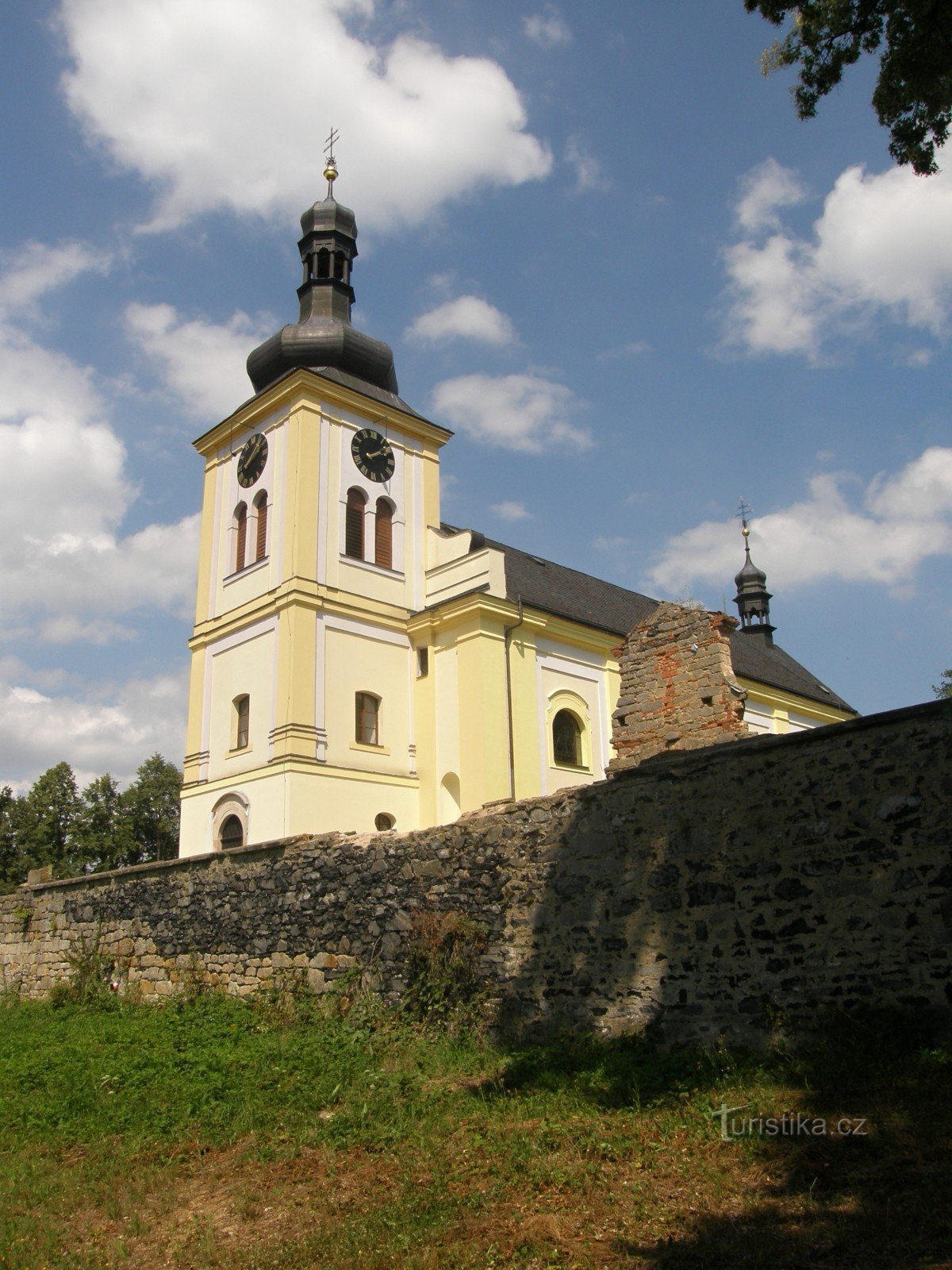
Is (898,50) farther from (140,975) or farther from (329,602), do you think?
(329,602)

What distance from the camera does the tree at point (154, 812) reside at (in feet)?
142

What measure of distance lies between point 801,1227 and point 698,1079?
2.10 metres

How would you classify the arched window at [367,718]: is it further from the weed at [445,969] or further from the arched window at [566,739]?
the weed at [445,969]

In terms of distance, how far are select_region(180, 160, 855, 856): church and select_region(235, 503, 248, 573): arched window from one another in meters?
0.07

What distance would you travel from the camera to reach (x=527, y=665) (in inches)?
944

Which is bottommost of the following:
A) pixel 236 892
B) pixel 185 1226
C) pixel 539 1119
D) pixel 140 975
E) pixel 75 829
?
pixel 185 1226

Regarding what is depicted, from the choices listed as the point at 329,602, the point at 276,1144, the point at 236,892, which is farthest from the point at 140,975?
the point at 329,602

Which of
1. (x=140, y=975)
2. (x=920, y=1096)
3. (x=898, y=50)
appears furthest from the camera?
(x=140, y=975)

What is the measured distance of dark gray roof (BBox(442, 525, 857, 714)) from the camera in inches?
1049

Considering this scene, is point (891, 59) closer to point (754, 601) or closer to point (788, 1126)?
point (788, 1126)

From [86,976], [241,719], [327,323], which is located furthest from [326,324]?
[86,976]

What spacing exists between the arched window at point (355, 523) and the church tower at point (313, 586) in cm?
4

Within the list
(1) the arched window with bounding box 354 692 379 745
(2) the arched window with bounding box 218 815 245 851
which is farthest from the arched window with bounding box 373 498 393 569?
(2) the arched window with bounding box 218 815 245 851

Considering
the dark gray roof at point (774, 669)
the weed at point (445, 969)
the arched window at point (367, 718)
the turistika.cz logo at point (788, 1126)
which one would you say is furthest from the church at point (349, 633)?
the turistika.cz logo at point (788, 1126)
